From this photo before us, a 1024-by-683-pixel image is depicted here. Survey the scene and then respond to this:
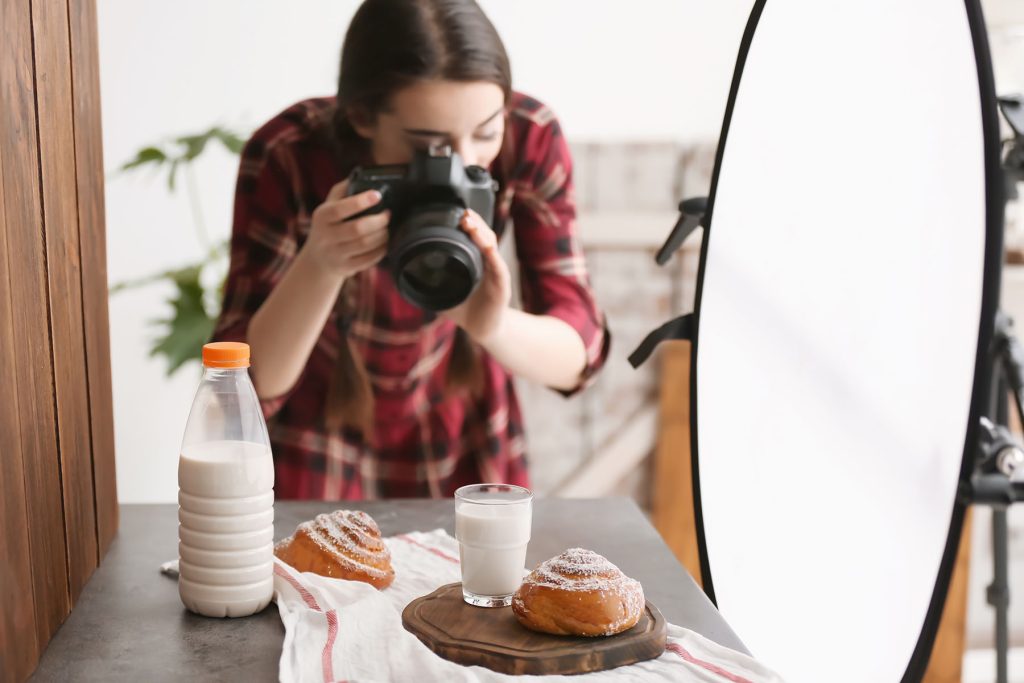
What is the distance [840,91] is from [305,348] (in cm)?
68

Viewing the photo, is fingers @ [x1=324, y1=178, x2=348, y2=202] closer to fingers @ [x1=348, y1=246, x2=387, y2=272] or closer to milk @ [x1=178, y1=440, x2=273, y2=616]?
fingers @ [x1=348, y1=246, x2=387, y2=272]

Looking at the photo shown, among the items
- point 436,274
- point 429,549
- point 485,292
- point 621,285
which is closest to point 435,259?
point 436,274

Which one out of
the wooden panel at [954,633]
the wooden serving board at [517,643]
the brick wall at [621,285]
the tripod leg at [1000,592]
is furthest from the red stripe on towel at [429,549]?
the wooden panel at [954,633]

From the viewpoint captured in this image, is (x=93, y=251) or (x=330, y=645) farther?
(x=93, y=251)

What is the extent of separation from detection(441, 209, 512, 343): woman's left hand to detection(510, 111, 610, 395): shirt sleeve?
188mm

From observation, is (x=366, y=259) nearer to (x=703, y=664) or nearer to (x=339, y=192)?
(x=339, y=192)

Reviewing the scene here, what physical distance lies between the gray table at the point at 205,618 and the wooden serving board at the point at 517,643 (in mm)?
76

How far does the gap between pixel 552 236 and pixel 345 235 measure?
14.4 inches

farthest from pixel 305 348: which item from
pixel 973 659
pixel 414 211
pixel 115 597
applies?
pixel 973 659

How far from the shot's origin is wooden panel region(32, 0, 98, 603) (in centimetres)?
68

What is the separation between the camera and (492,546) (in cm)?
69

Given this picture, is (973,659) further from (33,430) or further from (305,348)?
(33,430)

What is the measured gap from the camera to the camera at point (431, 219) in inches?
36.9

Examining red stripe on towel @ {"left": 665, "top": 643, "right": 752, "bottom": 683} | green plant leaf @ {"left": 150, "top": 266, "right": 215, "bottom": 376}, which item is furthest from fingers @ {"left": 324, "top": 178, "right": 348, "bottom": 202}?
green plant leaf @ {"left": 150, "top": 266, "right": 215, "bottom": 376}
